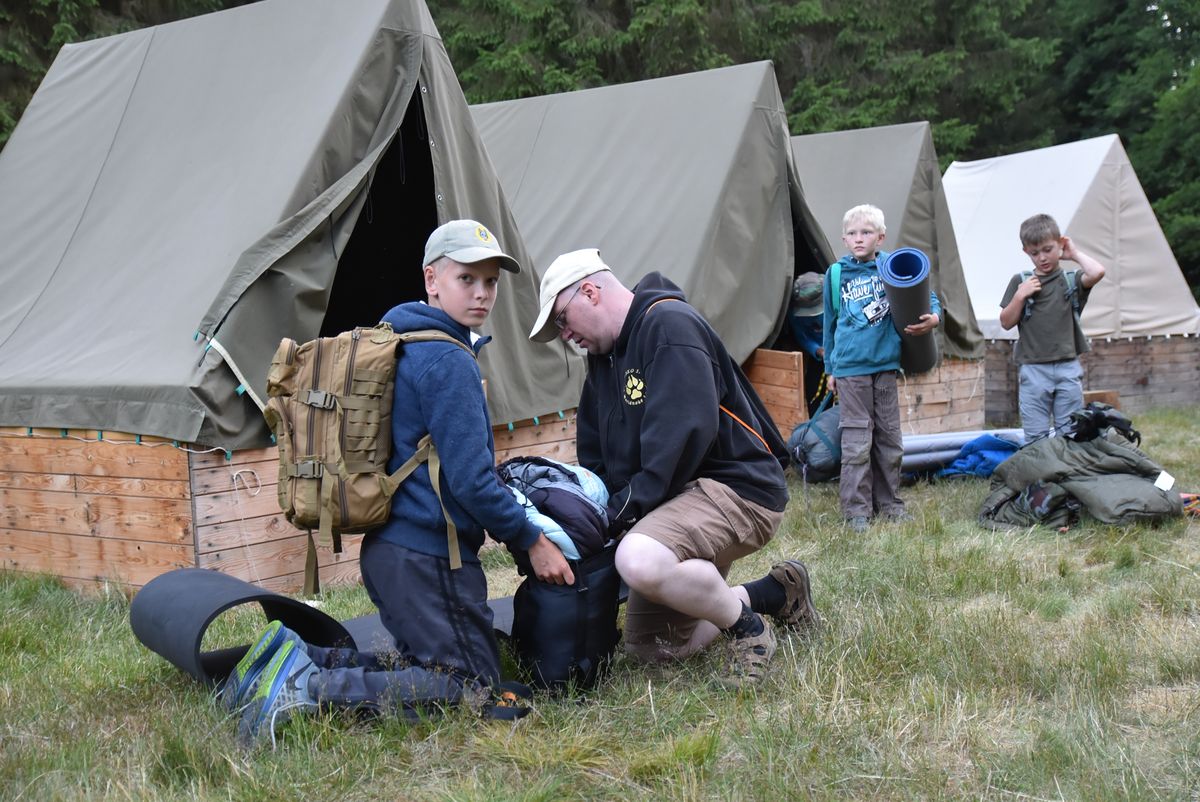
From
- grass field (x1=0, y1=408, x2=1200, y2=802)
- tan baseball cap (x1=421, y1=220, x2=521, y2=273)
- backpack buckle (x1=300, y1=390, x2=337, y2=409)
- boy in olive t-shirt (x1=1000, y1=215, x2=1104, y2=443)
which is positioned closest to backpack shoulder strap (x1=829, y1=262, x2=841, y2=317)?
boy in olive t-shirt (x1=1000, y1=215, x2=1104, y2=443)

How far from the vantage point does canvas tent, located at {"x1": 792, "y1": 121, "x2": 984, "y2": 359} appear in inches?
371

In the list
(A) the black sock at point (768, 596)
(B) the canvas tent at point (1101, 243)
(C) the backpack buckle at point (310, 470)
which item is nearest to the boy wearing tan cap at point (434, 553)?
(C) the backpack buckle at point (310, 470)

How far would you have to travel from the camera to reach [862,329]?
20.9ft

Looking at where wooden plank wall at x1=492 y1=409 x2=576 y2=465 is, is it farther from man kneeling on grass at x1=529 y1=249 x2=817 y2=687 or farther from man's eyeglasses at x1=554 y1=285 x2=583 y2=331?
man's eyeglasses at x1=554 y1=285 x2=583 y2=331

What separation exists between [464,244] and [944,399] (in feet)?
21.9

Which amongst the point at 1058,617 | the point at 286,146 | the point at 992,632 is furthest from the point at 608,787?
the point at 286,146

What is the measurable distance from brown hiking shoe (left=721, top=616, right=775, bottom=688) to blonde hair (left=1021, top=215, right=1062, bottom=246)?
Answer: 3.84m

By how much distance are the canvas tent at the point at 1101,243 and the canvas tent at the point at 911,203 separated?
2.40 m

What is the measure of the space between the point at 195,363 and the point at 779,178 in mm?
4788

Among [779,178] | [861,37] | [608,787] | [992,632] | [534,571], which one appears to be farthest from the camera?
[861,37]

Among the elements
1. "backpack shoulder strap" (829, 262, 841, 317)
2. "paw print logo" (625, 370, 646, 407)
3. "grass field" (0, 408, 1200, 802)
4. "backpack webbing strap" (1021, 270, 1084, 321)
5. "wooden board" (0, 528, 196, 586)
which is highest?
"backpack shoulder strap" (829, 262, 841, 317)

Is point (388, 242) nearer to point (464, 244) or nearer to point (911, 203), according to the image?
point (464, 244)

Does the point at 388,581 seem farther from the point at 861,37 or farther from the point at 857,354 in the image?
the point at 861,37

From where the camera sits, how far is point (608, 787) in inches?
112
